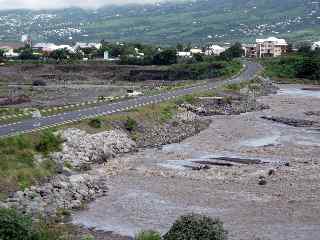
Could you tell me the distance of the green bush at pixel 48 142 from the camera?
4066cm

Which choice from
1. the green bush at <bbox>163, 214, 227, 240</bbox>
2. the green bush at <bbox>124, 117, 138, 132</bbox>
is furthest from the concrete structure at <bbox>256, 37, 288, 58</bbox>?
the green bush at <bbox>163, 214, 227, 240</bbox>

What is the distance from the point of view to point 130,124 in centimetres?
5344

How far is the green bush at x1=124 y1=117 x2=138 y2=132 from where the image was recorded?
174 feet

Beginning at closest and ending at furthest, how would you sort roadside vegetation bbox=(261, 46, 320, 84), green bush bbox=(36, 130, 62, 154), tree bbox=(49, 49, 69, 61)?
green bush bbox=(36, 130, 62, 154) → roadside vegetation bbox=(261, 46, 320, 84) → tree bbox=(49, 49, 69, 61)

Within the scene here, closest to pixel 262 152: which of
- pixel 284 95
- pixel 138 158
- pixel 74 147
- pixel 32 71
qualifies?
pixel 138 158

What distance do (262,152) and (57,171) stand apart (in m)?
16.6

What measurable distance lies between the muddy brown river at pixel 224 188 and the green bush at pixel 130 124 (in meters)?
3.63

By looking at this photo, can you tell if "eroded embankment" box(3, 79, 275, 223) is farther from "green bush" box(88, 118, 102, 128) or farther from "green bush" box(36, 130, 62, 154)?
"green bush" box(88, 118, 102, 128)

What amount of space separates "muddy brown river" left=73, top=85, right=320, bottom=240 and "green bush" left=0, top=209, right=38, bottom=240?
8535mm

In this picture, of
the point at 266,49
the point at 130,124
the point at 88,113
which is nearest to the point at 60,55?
the point at 266,49

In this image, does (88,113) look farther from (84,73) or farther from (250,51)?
(250,51)

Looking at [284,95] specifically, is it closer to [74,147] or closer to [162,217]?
[74,147]

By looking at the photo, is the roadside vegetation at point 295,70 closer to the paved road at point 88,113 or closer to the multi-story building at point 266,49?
the paved road at point 88,113

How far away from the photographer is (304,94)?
98.3 m
